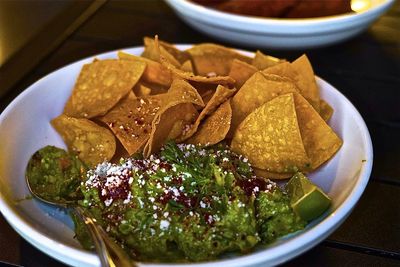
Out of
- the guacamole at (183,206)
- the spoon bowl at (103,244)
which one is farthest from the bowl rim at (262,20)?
the spoon bowl at (103,244)

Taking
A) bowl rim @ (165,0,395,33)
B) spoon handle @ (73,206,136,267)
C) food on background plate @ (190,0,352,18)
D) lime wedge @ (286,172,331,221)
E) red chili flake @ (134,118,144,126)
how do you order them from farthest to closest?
1. food on background plate @ (190,0,352,18)
2. bowl rim @ (165,0,395,33)
3. red chili flake @ (134,118,144,126)
4. lime wedge @ (286,172,331,221)
5. spoon handle @ (73,206,136,267)

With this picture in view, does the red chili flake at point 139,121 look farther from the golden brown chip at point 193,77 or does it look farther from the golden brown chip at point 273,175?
the golden brown chip at point 273,175

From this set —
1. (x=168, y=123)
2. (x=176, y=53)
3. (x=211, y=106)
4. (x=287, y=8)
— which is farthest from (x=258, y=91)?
(x=287, y=8)

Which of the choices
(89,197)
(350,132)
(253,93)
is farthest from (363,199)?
(89,197)

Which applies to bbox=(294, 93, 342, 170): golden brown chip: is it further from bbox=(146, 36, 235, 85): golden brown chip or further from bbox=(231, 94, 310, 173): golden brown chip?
bbox=(146, 36, 235, 85): golden brown chip

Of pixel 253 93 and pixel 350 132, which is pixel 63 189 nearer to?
pixel 253 93

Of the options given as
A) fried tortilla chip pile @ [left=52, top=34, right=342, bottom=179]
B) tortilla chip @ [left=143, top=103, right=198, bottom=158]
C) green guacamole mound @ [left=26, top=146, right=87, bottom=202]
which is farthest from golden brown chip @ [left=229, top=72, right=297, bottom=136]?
green guacamole mound @ [left=26, top=146, right=87, bottom=202]
